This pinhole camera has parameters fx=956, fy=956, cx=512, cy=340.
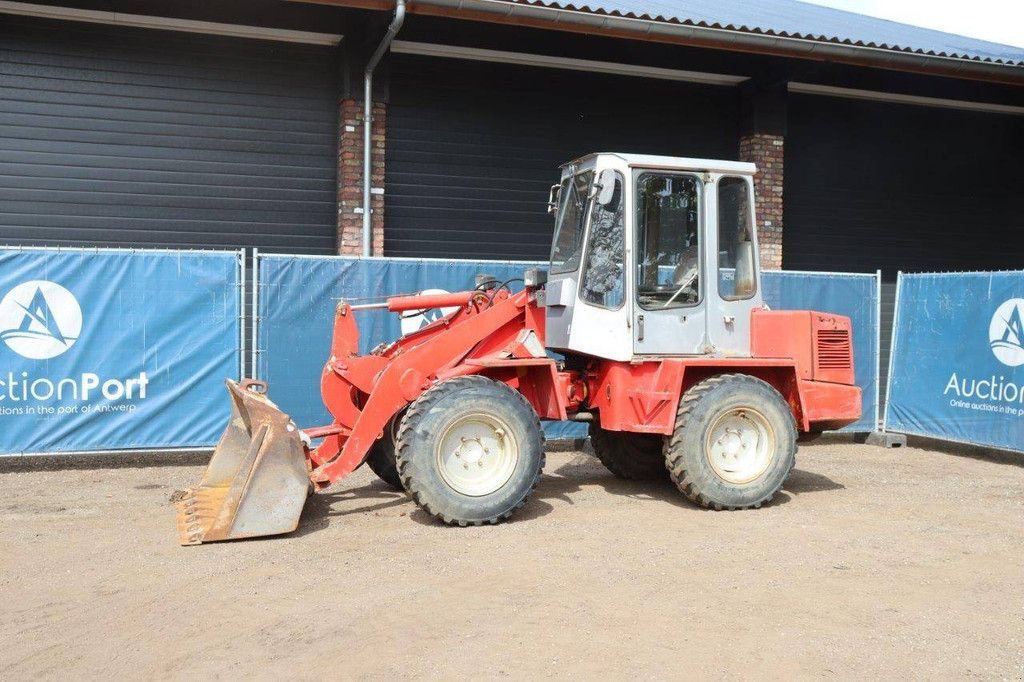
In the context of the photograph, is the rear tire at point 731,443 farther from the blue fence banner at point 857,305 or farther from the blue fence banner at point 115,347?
the blue fence banner at point 115,347

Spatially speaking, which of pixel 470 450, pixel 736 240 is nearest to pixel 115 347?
pixel 470 450

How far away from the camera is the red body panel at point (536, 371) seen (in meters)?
7.29

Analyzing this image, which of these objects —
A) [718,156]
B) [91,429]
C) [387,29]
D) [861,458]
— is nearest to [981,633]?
[861,458]

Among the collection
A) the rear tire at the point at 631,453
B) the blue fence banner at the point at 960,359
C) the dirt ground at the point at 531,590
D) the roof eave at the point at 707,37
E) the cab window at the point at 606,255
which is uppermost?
the roof eave at the point at 707,37

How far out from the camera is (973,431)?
34.9 ft

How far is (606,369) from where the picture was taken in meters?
7.78

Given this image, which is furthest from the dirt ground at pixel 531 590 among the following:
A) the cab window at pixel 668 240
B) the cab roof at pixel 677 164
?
the cab roof at pixel 677 164

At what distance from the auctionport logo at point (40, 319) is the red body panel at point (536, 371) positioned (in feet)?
10.3

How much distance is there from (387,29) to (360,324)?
352cm

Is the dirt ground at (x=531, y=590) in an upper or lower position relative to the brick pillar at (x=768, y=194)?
lower

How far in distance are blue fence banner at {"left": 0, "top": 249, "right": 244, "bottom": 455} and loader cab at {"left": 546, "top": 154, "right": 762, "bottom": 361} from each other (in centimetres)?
367

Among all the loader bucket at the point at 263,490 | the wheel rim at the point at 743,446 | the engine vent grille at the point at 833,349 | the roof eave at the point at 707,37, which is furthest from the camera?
the roof eave at the point at 707,37

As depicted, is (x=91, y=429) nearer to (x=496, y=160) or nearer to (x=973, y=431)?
(x=496, y=160)

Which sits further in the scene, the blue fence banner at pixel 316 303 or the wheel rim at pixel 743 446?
the blue fence banner at pixel 316 303
